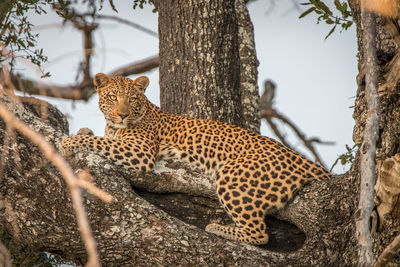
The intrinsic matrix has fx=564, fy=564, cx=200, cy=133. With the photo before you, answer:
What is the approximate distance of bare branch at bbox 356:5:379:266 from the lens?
9.78 ft

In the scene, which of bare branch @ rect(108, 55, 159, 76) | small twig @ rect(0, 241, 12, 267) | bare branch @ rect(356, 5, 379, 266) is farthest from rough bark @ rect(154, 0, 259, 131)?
small twig @ rect(0, 241, 12, 267)

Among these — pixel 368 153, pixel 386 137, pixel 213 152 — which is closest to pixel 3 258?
pixel 368 153

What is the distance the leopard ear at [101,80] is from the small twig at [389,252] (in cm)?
460

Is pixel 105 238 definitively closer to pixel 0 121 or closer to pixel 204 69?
pixel 0 121

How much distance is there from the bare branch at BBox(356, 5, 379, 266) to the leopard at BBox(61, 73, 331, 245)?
7.25 feet

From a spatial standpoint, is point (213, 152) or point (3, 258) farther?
point (213, 152)

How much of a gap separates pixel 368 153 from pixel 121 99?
4121mm

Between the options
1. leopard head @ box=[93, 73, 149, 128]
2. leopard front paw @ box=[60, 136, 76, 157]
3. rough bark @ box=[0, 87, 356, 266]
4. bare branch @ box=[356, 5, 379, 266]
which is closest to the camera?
bare branch @ box=[356, 5, 379, 266]

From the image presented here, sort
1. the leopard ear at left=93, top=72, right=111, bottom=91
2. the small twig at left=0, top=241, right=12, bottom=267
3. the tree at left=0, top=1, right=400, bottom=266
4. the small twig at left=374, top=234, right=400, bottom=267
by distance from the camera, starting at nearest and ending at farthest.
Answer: the small twig at left=0, top=241, right=12, bottom=267 < the small twig at left=374, top=234, right=400, bottom=267 < the tree at left=0, top=1, right=400, bottom=266 < the leopard ear at left=93, top=72, right=111, bottom=91

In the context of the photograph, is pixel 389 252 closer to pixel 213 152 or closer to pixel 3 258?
pixel 3 258

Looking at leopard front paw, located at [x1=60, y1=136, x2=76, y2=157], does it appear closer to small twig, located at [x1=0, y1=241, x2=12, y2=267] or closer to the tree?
the tree

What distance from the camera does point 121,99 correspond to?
6805 mm

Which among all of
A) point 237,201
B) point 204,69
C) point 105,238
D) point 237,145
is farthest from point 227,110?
point 105,238

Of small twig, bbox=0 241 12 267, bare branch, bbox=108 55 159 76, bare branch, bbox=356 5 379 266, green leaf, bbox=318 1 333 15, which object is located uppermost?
bare branch, bbox=108 55 159 76
